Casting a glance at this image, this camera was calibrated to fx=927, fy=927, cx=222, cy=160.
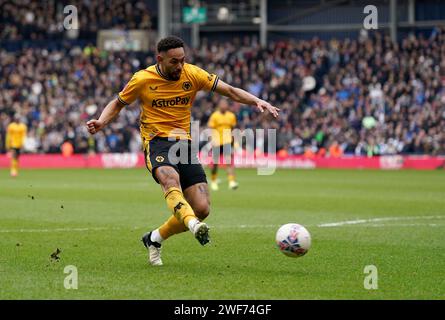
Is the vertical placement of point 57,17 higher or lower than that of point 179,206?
higher

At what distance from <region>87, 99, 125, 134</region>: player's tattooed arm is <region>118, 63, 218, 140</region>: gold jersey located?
9 cm

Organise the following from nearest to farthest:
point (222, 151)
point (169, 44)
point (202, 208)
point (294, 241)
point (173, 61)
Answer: point (294, 241) < point (169, 44) < point (173, 61) < point (202, 208) < point (222, 151)

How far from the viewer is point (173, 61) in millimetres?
10023

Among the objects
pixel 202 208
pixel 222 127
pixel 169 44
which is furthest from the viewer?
pixel 222 127

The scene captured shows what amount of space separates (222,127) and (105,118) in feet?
55.4

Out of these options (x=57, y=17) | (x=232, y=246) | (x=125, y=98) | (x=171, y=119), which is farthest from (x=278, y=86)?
(x=125, y=98)

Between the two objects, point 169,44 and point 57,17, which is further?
point 57,17

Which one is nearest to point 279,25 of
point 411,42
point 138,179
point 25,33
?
point 411,42

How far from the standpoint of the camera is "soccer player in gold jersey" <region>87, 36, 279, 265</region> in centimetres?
1017

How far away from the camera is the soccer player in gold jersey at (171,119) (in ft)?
33.4

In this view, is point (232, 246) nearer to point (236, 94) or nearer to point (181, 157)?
point (181, 157)

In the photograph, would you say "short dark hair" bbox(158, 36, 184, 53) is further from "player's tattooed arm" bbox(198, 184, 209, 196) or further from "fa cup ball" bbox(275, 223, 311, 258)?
"fa cup ball" bbox(275, 223, 311, 258)

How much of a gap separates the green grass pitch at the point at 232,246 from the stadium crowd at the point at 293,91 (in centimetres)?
1569

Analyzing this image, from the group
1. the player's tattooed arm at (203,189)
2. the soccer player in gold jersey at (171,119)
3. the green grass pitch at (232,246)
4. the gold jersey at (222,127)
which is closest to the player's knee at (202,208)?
the soccer player in gold jersey at (171,119)
